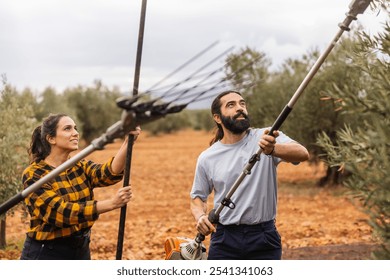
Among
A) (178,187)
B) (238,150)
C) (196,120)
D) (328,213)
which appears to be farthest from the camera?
(196,120)

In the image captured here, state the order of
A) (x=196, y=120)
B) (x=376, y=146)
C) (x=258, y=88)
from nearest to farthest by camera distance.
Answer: (x=376, y=146), (x=258, y=88), (x=196, y=120)

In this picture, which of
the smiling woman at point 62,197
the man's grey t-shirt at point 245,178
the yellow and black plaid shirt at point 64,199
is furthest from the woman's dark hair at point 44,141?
the man's grey t-shirt at point 245,178

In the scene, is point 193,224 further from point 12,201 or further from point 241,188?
point 12,201

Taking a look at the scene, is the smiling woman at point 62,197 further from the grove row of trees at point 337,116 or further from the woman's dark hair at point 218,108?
the grove row of trees at point 337,116

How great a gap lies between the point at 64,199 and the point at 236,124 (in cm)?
153

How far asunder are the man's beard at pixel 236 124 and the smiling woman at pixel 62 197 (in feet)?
2.88

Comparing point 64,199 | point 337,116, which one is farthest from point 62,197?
point 337,116

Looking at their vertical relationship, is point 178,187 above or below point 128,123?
below

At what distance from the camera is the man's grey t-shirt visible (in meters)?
4.75

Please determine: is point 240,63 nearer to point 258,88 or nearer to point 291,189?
point 258,88

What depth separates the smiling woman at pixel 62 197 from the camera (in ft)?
14.6

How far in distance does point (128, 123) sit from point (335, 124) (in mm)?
18199

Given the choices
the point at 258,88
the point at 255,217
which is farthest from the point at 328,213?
the point at 255,217

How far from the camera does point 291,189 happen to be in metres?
21.3
